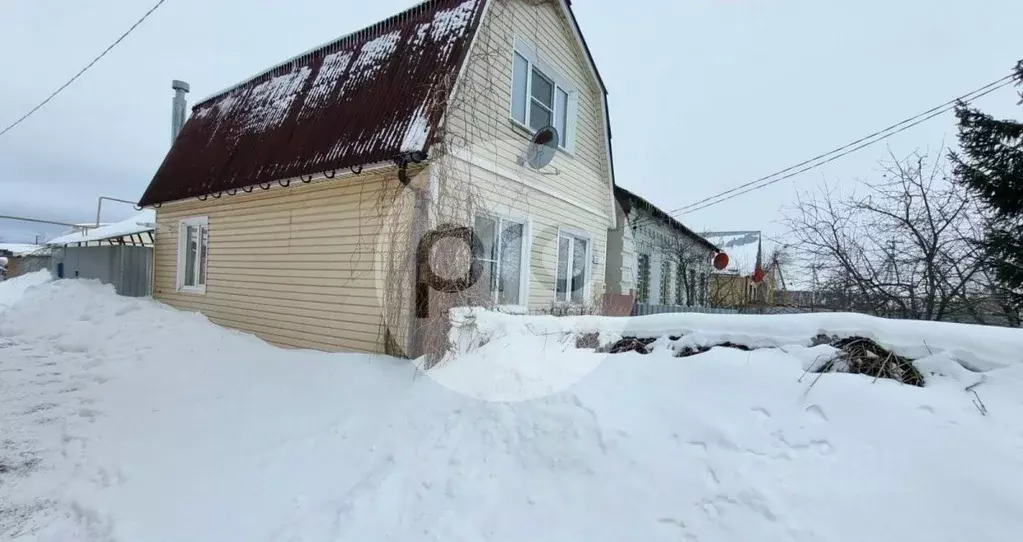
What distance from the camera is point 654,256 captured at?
13.7m

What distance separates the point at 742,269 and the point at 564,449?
843 inches

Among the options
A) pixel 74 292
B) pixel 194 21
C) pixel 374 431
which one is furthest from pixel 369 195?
pixel 74 292

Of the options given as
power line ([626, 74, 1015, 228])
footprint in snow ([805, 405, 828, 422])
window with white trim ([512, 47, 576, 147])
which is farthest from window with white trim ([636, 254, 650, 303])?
footprint in snow ([805, 405, 828, 422])

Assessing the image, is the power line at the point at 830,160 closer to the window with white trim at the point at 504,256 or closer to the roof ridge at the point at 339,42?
the window with white trim at the point at 504,256

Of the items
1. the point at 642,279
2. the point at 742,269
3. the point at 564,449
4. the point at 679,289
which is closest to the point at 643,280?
the point at 642,279

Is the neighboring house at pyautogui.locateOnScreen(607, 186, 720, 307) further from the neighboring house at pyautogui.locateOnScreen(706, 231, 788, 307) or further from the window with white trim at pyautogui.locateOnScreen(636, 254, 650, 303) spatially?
the neighboring house at pyautogui.locateOnScreen(706, 231, 788, 307)

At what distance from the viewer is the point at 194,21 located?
945cm

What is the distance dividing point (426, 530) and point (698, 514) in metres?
1.54

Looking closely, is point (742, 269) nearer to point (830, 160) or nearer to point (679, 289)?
point (679, 289)

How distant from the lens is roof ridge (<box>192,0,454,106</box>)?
707 cm

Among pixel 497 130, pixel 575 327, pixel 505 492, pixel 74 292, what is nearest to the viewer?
pixel 505 492

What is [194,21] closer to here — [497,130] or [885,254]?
[497,130]

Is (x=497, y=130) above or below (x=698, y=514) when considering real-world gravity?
above

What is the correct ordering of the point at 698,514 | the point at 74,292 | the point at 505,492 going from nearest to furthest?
the point at 698,514
the point at 505,492
the point at 74,292
